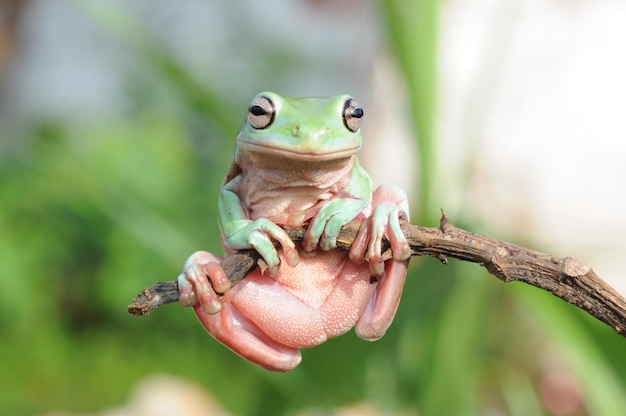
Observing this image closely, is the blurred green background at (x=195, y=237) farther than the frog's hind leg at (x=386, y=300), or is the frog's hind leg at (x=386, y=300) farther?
the blurred green background at (x=195, y=237)

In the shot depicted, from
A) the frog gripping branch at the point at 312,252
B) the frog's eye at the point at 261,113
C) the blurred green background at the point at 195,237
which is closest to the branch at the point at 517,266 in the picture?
the frog gripping branch at the point at 312,252

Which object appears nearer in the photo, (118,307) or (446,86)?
(118,307)

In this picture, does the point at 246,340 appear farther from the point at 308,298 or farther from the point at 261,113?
the point at 261,113

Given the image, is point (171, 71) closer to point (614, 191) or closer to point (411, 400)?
point (411, 400)

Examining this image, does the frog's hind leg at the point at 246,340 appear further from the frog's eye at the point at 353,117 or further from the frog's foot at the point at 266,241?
the frog's eye at the point at 353,117

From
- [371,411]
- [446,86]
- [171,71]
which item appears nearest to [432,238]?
[171,71]

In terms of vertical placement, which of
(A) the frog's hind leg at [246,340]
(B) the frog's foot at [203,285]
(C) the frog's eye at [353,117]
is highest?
(C) the frog's eye at [353,117]
